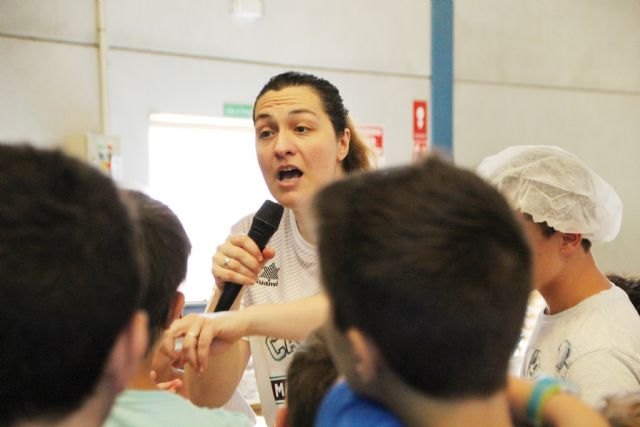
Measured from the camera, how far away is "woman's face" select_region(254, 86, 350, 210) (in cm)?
179

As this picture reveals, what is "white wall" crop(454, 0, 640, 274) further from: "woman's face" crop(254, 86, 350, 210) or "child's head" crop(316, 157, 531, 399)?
"child's head" crop(316, 157, 531, 399)

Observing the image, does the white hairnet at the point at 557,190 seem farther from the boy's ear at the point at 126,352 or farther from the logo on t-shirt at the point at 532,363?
the boy's ear at the point at 126,352

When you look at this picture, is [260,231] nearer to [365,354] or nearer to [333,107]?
[333,107]

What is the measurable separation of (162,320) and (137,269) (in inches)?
19.5

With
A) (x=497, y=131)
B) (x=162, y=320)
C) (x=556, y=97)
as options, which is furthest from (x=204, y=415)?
(x=556, y=97)

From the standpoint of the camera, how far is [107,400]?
2.30 ft

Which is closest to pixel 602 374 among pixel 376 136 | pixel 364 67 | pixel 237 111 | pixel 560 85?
pixel 237 111

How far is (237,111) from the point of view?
157 inches

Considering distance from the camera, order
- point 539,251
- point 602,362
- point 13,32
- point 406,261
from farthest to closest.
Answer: point 13,32
point 539,251
point 602,362
point 406,261

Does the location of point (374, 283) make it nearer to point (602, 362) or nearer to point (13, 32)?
point (602, 362)

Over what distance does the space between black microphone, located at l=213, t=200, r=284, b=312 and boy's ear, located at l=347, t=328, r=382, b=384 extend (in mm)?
756

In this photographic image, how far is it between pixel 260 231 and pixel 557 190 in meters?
0.74

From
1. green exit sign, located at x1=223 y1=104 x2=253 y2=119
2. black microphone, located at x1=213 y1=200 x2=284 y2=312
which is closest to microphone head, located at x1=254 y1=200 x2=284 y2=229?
black microphone, located at x1=213 y1=200 x2=284 y2=312

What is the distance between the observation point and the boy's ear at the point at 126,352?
686 mm
